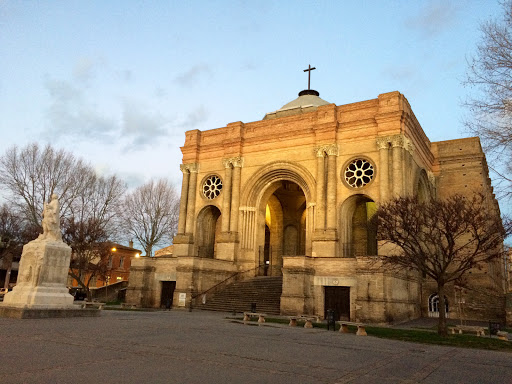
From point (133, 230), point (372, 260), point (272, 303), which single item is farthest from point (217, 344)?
point (133, 230)

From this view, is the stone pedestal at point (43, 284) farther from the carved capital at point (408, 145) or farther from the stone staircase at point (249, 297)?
the carved capital at point (408, 145)

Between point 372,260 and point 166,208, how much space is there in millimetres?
27127

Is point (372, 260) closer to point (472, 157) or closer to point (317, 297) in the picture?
point (317, 297)

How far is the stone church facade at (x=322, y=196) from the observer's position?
2211cm

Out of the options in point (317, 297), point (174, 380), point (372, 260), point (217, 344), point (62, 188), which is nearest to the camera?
point (174, 380)

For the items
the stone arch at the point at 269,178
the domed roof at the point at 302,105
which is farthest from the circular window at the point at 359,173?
the domed roof at the point at 302,105

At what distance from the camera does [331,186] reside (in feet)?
86.9

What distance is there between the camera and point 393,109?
83.7 feet

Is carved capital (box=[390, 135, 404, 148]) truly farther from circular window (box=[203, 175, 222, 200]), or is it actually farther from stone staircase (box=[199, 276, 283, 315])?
circular window (box=[203, 175, 222, 200])

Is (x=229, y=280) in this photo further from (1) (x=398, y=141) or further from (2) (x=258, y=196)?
(1) (x=398, y=141)

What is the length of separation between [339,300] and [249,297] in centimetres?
547

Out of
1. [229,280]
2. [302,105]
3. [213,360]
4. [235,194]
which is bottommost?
[213,360]

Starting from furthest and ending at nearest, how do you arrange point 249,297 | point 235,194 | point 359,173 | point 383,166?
point 235,194
point 359,173
point 383,166
point 249,297

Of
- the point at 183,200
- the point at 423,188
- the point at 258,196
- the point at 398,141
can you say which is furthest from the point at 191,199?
the point at 423,188
